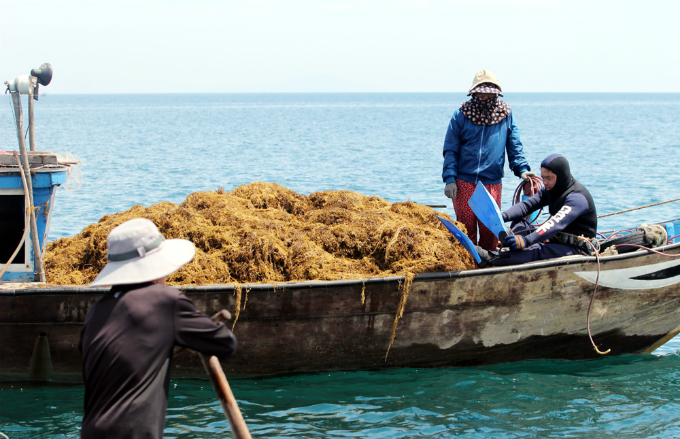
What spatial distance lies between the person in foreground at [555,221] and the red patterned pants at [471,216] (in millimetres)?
496

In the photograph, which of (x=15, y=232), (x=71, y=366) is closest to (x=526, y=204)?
(x=71, y=366)

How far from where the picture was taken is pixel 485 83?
706 centimetres

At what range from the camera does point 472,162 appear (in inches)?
284

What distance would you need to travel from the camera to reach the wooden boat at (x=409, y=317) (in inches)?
233

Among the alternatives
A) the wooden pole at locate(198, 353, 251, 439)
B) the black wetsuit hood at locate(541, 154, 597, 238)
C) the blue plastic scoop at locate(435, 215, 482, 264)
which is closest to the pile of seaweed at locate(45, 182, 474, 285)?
the blue plastic scoop at locate(435, 215, 482, 264)

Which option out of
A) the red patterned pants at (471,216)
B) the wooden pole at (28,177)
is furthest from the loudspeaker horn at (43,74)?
the red patterned pants at (471,216)

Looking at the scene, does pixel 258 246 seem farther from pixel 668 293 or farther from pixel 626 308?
pixel 668 293

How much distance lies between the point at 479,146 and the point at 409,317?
219 centimetres

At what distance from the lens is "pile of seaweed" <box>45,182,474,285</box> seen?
6199 millimetres

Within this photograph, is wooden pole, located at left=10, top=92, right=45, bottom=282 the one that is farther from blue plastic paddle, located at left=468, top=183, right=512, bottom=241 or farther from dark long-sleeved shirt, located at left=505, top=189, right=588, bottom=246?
dark long-sleeved shirt, located at left=505, top=189, right=588, bottom=246

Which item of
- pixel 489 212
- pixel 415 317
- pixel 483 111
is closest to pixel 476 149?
pixel 483 111

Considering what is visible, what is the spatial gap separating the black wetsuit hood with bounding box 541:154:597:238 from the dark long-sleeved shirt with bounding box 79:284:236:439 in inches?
166

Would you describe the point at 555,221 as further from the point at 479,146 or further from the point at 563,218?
the point at 479,146

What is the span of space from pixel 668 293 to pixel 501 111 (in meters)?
2.70
